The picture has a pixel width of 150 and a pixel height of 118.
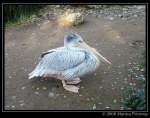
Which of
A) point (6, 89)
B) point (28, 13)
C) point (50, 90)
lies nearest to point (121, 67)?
point (50, 90)

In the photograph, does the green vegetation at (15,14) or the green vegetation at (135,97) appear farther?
the green vegetation at (15,14)

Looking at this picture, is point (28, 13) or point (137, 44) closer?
point (137, 44)

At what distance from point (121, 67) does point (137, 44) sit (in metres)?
0.84

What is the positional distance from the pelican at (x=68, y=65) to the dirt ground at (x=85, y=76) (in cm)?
12

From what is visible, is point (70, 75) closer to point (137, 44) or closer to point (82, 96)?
point (82, 96)

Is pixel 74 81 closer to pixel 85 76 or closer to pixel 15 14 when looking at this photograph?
pixel 85 76

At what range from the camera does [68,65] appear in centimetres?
456

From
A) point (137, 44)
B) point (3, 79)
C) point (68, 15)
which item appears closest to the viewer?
point (3, 79)

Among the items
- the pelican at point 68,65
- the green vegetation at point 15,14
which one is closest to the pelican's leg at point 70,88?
the pelican at point 68,65

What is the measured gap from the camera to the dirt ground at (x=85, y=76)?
173 inches

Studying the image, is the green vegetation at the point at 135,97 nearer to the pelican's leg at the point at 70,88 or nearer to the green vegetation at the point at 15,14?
the pelican's leg at the point at 70,88

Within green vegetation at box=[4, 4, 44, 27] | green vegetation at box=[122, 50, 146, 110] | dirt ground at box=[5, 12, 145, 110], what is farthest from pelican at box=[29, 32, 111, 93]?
green vegetation at box=[4, 4, 44, 27]

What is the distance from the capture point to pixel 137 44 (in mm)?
5727

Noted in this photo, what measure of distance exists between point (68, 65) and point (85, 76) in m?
0.43
